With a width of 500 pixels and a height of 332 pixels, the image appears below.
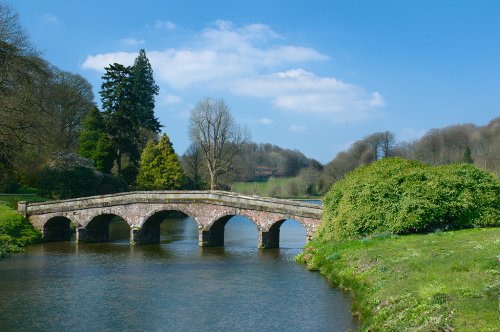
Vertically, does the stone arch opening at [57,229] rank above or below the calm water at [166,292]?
above

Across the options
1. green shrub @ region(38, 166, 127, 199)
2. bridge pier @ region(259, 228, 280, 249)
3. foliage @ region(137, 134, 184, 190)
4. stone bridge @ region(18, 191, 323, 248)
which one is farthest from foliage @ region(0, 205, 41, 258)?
foliage @ region(137, 134, 184, 190)

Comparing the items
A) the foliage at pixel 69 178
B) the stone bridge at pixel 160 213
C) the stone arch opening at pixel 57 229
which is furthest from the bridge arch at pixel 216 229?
the foliage at pixel 69 178

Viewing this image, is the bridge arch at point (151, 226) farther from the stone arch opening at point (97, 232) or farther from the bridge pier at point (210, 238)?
the stone arch opening at point (97, 232)

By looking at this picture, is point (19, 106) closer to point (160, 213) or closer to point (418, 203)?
point (160, 213)

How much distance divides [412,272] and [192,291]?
9.38 meters

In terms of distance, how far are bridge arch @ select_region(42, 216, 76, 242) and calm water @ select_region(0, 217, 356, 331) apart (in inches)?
258

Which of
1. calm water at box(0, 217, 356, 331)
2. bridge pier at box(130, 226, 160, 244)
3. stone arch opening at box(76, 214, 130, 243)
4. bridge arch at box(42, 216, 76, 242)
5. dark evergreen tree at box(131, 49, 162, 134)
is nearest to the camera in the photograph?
calm water at box(0, 217, 356, 331)

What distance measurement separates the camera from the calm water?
1739 cm

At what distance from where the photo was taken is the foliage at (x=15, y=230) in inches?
1511

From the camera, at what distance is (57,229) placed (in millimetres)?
43844

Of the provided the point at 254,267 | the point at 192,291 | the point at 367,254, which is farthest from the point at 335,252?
the point at 192,291

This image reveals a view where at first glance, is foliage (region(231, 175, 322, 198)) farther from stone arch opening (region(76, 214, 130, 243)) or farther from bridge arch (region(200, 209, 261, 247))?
bridge arch (region(200, 209, 261, 247))

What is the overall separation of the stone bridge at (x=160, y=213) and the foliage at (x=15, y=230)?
2.41 feet

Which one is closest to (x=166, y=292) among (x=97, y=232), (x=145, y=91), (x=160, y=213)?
(x=160, y=213)
